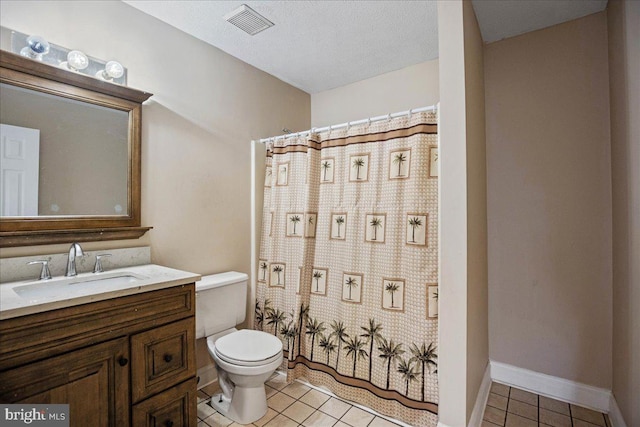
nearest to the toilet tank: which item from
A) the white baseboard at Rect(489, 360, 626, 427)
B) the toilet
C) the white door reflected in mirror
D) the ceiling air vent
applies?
the toilet

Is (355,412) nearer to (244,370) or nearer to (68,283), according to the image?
(244,370)

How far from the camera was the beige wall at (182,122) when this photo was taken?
62.9 inches

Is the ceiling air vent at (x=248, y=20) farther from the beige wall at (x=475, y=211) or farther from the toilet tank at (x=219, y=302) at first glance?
the toilet tank at (x=219, y=302)

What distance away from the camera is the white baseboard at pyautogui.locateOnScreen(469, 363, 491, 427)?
164cm

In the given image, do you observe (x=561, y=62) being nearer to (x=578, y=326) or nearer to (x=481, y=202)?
(x=481, y=202)

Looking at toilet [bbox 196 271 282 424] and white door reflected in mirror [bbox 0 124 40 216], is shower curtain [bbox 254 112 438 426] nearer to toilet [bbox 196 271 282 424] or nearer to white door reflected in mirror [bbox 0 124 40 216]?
toilet [bbox 196 271 282 424]

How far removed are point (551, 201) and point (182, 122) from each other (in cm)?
248

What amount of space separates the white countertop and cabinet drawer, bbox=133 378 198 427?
50 cm

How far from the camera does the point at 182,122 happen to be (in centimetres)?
201

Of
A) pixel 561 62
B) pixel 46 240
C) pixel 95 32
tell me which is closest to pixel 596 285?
pixel 561 62

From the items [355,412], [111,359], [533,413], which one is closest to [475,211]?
[533,413]

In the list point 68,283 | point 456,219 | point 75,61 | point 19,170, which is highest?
point 75,61

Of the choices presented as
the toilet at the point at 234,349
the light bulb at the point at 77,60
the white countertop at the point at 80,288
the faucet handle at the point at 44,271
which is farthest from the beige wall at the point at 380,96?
the faucet handle at the point at 44,271

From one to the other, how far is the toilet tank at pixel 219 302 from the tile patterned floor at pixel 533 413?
1.63 meters
